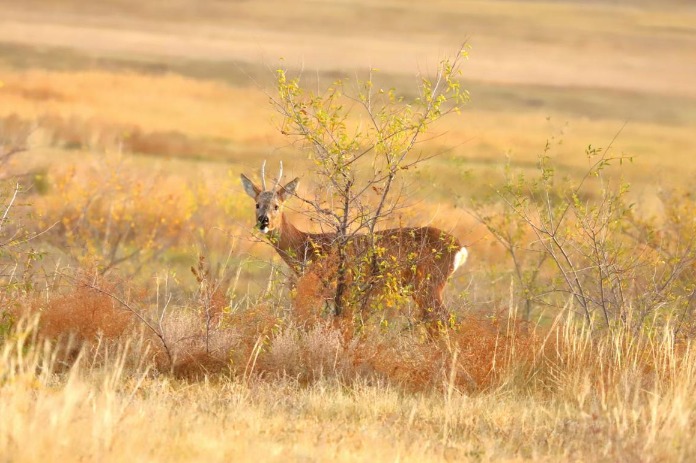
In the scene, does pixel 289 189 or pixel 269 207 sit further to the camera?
pixel 269 207

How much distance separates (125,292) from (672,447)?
6553 millimetres

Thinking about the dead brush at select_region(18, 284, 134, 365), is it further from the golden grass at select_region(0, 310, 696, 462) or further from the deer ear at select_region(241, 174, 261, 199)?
the deer ear at select_region(241, 174, 261, 199)

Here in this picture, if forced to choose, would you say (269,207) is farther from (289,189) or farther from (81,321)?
(81,321)

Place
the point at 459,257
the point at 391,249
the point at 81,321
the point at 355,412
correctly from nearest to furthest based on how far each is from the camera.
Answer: the point at 355,412 < the point at 81,321 < the point at 391,249 < the point at 459,257

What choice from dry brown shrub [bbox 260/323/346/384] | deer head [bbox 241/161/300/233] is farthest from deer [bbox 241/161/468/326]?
dry brown shrub [bbox 260/323/346/384]

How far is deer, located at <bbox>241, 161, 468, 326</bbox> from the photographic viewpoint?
13.0 meters

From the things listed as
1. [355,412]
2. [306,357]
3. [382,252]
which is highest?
[382,252]

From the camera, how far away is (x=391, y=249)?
44.1 ft

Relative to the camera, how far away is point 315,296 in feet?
41.5

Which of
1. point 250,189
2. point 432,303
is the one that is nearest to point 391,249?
point 432,303

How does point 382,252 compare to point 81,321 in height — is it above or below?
above

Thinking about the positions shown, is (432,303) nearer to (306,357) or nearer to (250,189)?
(306,357)

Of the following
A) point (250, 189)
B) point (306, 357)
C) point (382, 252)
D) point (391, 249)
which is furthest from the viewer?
point (250, 189)

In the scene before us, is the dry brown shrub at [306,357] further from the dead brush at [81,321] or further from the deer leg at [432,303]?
the deer leg at [432,303]
